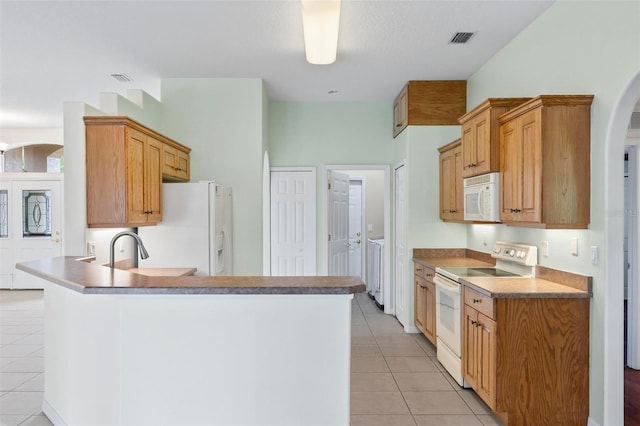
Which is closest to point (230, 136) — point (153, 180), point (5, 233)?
point (153, 180)

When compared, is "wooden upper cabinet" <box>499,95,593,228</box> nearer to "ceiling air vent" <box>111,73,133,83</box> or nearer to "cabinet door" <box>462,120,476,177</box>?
"cabinet door" <box>462,120,476,177</box>

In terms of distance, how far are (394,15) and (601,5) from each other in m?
1.35

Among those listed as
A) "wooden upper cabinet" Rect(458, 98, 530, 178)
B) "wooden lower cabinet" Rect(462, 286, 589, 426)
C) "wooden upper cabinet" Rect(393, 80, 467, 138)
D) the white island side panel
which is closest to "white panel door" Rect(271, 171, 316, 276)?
"wooden upper cabinet" Rect(393, 80, 467, 138)

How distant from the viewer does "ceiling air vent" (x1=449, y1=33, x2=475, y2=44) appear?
3.56 metres

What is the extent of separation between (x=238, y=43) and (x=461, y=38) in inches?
77.5

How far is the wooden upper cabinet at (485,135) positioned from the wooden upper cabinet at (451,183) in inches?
21.9

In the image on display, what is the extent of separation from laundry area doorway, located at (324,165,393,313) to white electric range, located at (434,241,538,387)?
1.93 meters

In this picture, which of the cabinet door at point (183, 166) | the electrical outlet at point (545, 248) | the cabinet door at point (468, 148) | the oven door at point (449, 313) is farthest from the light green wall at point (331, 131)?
the electrical outlet at point (545, 248)

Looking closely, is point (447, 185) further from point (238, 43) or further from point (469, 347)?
point (238, 43)

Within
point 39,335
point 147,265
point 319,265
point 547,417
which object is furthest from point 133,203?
point 547,417

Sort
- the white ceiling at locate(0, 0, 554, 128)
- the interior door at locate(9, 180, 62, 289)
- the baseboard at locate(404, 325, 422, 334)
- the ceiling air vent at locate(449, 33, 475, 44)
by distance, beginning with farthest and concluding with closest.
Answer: the interior door at locate(9, 180, 62, 289) → the baseboard at locate(404, 325, 422, 334) → the ceiling air vent at locate(449, 33, 475, 44) → the white ceiling at locate(0, 0, 554, 128)

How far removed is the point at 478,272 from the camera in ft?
11.8

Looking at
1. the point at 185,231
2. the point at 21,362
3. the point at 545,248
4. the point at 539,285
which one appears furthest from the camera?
the point at 185,231

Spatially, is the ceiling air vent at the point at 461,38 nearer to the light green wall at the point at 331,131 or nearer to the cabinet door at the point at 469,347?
the light green wall at the point at 331,131
